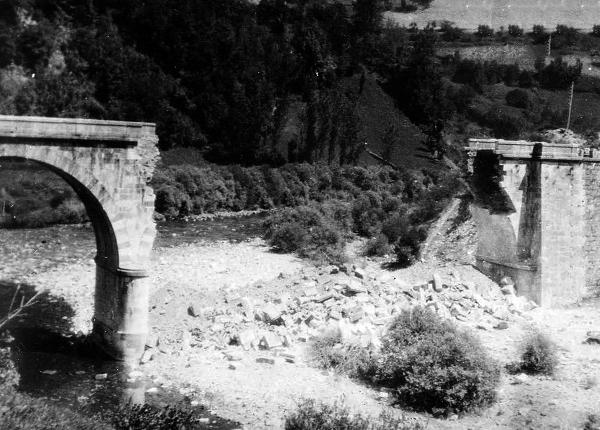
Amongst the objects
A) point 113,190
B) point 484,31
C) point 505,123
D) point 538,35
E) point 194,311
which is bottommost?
point 194,311

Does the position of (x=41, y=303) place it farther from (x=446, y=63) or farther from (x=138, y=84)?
(x=446, y=63)

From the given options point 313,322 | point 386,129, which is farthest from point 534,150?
point 386,129

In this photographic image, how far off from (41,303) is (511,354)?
14292 millimetres

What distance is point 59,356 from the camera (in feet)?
60.0

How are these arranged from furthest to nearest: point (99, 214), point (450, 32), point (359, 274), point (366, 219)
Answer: point (450, 32) < point (366, 219) < point (359, 274) < point (99, 214)

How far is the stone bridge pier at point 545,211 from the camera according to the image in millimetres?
22641

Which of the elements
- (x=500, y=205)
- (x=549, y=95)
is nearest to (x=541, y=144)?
(x=500, y=205)

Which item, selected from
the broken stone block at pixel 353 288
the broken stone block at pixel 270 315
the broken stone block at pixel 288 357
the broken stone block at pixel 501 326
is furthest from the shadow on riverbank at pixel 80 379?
the broken stone block at pixel 501 326

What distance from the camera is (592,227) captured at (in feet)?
76.1

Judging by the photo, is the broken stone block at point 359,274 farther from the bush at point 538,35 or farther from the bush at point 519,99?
the bush at point 538,35

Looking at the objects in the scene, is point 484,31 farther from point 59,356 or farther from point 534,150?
point 59,356

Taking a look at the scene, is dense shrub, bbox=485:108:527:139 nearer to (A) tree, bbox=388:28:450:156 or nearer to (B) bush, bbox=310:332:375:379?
(A) tree, bbox=388:28:450:156

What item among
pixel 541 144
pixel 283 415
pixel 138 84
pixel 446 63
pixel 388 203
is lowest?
pixel 283 415

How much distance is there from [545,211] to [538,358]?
6932mm
